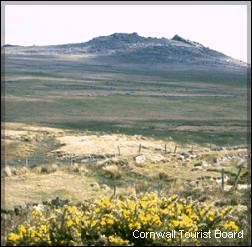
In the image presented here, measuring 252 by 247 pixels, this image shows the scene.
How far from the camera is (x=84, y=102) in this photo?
97.1 metres

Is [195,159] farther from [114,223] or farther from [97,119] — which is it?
[97,119]

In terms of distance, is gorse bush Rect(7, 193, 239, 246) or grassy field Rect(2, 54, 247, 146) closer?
gorse bush Rect(7, 193, 239, 246)

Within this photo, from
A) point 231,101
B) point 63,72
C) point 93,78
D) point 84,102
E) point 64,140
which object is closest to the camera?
point 64,140

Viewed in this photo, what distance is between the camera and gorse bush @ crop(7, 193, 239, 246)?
354 inches

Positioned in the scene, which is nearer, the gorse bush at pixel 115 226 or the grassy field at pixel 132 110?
the gorse bush at pixel 115 226

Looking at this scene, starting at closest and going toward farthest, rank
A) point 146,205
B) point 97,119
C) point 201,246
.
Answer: point 201,246, point 146,205, point 97,119

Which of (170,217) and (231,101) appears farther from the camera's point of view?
(231,101)

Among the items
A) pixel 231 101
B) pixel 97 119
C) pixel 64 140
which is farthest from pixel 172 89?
pixel 64 140

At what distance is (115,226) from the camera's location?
9531 mm

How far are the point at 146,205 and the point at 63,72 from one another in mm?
180866

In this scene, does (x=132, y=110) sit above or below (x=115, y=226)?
below

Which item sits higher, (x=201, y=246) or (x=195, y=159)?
(x=201, y=246)

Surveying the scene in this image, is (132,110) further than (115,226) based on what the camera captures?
Yes

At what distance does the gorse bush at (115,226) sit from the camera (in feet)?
29.5
